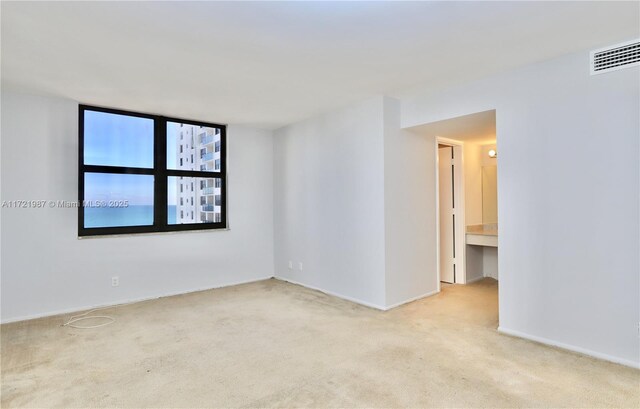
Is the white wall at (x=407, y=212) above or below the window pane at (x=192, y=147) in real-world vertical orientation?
below

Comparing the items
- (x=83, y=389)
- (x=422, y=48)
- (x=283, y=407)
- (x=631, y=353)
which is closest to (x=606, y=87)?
(x=422, y=48)

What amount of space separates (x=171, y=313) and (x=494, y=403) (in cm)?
327

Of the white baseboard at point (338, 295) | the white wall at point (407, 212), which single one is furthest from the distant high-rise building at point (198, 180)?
the white wall at point (407, 212)

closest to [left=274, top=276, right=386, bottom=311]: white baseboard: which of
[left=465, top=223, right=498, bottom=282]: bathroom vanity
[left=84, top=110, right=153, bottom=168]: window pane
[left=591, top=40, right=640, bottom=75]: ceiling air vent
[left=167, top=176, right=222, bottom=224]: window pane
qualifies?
[left=167, top=176, right=222, bottom=224]: window pane

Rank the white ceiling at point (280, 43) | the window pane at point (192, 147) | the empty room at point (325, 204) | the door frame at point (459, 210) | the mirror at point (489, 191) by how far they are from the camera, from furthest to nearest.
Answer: the mirror at point (489, 191)
the door frame at point (459, 210)
the window pane at point (192, 147)
the empty room at point (325, 204)
the white ceiling at point (280, 43)

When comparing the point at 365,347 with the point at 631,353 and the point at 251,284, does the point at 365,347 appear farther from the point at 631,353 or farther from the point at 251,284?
the point at 251,284

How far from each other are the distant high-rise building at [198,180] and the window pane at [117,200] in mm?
425

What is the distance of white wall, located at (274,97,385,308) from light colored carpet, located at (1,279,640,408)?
0.61m

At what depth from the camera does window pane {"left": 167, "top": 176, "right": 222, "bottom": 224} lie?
482 centimetres

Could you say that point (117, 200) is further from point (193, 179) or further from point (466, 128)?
point (466, 128)

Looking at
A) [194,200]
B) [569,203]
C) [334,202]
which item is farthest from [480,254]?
[194,200]

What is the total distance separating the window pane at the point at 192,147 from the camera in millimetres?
4816

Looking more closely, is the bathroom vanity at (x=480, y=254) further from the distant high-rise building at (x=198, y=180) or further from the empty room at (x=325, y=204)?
the distant high-rise building at (x=198, y=180)

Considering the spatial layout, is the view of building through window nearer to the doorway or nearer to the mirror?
the doorway
